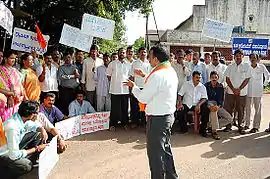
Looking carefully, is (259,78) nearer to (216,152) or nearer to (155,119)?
(216,152)

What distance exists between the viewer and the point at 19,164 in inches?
137

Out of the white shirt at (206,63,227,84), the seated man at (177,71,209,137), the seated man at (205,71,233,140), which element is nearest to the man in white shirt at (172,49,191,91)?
the seated man at (177,71,209,137)

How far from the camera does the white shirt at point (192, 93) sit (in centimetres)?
639

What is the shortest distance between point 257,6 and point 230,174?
3011 centimetres

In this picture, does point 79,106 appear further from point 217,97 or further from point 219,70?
point 219,70

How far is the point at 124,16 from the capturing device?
14516 mm

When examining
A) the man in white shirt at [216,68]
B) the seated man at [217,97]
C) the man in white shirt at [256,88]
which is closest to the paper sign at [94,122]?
the seated man at [217,97]

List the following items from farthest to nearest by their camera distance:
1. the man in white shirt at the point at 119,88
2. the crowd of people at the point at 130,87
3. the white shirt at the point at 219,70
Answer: the white shirt at the point at 219,70, the man in white shirt at the point at 119,88, the crowd of people at the point at 130,87

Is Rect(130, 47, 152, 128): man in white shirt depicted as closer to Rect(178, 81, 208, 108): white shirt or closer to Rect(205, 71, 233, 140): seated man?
Rect(178, 81, 208, 108): white shirt

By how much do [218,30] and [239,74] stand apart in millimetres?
1800

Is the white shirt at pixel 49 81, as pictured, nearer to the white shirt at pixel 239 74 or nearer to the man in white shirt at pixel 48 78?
the man in white shirt at pixel 48 78

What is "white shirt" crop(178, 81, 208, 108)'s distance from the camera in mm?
6395

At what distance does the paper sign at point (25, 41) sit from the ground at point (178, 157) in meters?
2.27

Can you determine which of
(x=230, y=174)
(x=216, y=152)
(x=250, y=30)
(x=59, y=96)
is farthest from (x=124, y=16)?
(x=250, y=30)
